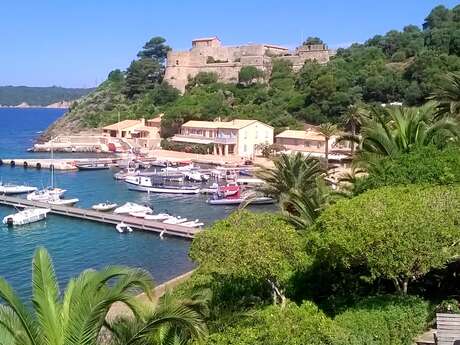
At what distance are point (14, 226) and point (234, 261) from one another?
34071 millimetres

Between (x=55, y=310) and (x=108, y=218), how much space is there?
3596cm

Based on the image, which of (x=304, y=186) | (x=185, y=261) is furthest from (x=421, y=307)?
(x=185, y=261)

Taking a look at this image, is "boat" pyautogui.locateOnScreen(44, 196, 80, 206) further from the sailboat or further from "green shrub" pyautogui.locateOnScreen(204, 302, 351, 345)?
"green shrub" pyautogui.locateOnScreen(204, 302, 351, 345)

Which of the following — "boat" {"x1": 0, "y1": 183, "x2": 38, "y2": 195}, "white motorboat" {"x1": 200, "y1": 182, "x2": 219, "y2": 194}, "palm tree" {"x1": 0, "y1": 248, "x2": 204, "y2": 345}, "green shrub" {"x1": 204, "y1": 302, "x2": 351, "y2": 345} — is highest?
"palm tree" {"x1": 0, "y1": 248, "x2": 204, "y2": 345}

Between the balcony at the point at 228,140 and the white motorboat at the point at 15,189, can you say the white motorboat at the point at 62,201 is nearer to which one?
the white motorboat at the point at 15,189

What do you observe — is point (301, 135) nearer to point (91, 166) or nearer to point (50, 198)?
point (91, 166)

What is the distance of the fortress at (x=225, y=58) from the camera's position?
325 feet

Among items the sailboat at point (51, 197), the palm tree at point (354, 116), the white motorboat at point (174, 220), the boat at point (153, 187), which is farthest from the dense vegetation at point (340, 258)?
the boat at point (153, 187)

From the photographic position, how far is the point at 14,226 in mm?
41188

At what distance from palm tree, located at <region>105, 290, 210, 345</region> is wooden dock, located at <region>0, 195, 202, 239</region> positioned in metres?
27.4

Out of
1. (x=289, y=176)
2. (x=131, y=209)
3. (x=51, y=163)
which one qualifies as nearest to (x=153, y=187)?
(x=131, y=209)

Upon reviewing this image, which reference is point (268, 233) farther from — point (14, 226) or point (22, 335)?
point (14, 226)

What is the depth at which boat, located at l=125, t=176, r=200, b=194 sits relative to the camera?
53.6 metres

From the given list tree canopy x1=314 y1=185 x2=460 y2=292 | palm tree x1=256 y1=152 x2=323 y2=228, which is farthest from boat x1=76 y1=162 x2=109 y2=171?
tree canopy x1=314 y1=185 x2=460 y2=292
